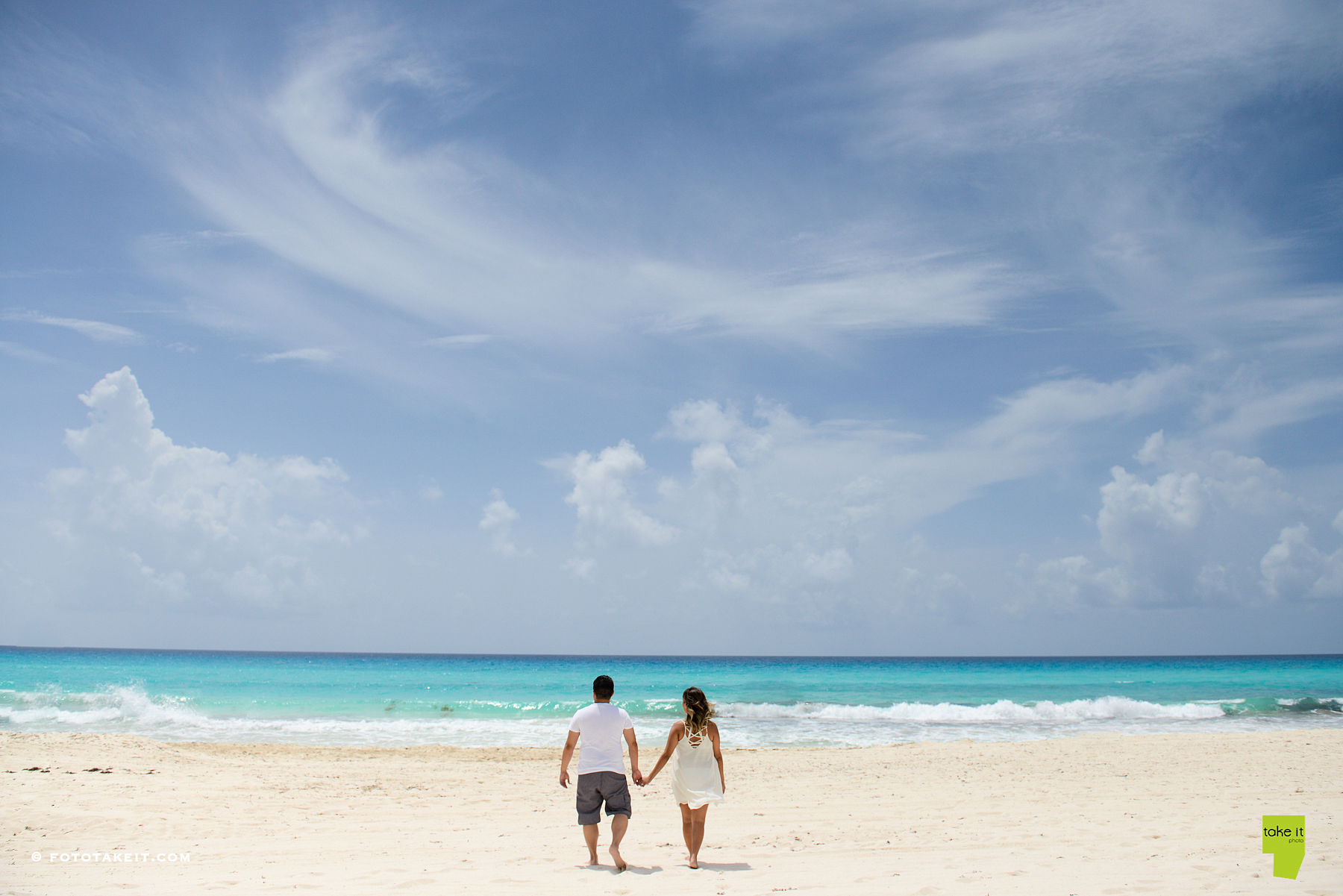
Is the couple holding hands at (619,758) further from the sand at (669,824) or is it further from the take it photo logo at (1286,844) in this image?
the take it photo logo at (1286,844)

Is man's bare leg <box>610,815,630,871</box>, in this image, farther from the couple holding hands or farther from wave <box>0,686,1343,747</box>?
wave <box>0,686,1343,747</box>

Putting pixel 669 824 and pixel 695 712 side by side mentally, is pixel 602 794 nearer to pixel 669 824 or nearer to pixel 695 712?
pixel 695 712

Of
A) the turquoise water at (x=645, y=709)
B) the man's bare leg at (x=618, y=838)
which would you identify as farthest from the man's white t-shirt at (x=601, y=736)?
the turquoise water at (x=645, y=709)

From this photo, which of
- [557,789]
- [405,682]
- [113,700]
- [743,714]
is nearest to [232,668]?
[405,682]

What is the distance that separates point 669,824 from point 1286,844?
6.22 m

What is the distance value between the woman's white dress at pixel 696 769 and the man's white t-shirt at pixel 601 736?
1.74ft

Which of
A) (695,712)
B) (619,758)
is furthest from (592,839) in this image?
(695,712)

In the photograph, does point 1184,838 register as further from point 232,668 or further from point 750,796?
point 232,668

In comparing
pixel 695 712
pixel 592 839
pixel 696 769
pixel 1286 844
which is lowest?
pixel 592 839

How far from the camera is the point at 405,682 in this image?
147 feet

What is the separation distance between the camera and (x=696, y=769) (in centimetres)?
664

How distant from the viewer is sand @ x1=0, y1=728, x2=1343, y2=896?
6.45m

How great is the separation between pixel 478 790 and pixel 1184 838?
9617 millimetres

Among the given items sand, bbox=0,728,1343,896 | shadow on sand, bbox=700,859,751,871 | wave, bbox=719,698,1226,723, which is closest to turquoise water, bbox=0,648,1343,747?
wave, bbox=719,698,1226,723
